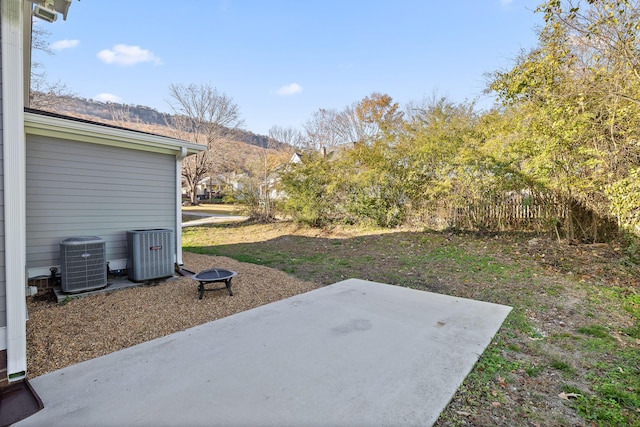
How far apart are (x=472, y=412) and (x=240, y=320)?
219cm

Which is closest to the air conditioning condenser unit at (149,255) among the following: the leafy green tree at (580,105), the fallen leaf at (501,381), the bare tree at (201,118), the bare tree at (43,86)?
the fallen leaf at (501,381)

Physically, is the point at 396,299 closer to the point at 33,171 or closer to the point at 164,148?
the point at 164,148

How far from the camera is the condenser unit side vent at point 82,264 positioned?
3.77 metres

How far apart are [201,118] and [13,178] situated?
77.3 ft

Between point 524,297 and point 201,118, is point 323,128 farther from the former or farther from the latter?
point 524,297

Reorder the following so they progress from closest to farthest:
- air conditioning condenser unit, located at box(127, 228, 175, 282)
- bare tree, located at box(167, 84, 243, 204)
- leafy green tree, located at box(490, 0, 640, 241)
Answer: leafy green tree, located at box(490, 0, 640, 241) < air conditioning condenser unit, located at box(127, 228, 175, 282) < bare tree, located at box(167, 84, 243, 204)

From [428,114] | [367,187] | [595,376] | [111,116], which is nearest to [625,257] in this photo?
[595,376]

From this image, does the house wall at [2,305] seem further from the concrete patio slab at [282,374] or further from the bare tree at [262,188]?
the bare tree at [262,188]

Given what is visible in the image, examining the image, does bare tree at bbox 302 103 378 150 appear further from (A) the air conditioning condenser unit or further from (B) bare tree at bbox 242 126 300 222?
(A) the air conditioning condenser unit

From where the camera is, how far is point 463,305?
368 centimetres

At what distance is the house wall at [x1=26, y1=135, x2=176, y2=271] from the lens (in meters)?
3.98

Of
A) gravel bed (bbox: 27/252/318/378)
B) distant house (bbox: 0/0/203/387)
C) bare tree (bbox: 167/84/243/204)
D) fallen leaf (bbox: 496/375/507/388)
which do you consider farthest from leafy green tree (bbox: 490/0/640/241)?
bare tree (bbox: 167/84/243/204)

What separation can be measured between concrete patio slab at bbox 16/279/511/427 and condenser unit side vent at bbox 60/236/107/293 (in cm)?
195

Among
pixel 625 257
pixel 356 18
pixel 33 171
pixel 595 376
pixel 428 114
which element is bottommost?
pixel 595 376
